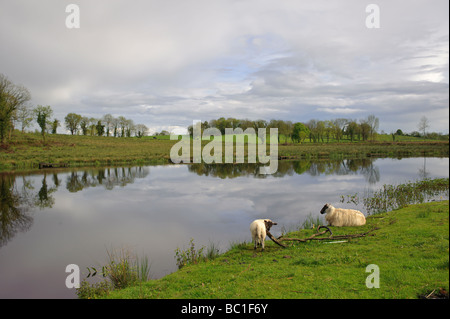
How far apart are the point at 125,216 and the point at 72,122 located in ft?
360

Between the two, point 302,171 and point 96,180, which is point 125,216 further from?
point 302,171

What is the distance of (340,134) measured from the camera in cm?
11812

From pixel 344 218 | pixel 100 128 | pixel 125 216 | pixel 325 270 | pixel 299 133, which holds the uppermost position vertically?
pixel 100 128

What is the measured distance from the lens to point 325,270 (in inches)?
280

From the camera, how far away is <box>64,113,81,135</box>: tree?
11006 cm

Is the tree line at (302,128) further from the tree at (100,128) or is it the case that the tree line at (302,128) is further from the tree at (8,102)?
the tree at (8,102)

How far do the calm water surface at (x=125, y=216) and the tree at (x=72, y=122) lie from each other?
8735 centimetres

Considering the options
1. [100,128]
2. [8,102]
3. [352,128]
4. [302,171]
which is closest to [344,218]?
[302,171]

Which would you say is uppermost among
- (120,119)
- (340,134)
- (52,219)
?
(120,119)

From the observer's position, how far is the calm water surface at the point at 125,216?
34.3 ft

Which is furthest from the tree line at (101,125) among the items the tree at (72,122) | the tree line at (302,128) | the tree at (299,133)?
the tree at (299,133)
